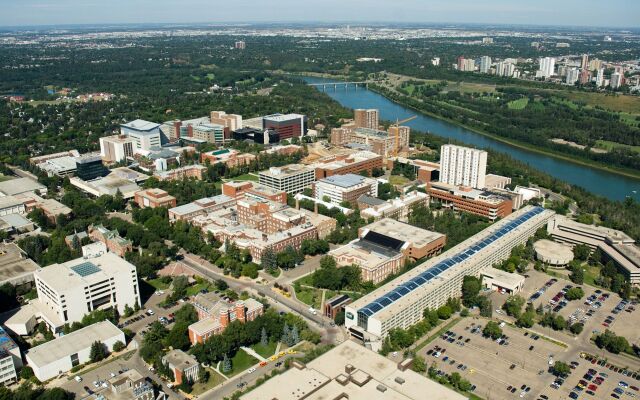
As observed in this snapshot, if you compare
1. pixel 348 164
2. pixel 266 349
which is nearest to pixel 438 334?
pixel 266 349

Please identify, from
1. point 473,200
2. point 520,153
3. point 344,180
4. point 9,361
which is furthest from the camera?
point 520,153

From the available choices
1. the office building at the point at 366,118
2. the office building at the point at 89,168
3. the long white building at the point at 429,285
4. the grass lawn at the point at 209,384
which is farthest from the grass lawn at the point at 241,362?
the office building at the point at 366,118

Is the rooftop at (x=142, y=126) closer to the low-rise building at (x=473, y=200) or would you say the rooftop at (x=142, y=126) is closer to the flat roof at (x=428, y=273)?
the low-rise building at (x=473, y=200)

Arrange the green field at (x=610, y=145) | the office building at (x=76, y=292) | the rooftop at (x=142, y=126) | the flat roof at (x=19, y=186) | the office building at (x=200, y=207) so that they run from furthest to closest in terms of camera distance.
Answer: the green field at (x=610, y=145) → the rooftop at (x=142, y=126) → the flat roof at (x=19, y=186) → the office building at (x=200, y=207) → the office building at (x=76, y=292)

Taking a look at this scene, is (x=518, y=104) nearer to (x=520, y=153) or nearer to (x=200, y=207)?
(x=520, y=153)

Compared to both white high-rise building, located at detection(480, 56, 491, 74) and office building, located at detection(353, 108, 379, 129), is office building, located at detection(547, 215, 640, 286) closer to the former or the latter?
office building, located at detection(353, 108, 379, 129)

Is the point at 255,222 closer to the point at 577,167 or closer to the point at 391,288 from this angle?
the point at 391,288

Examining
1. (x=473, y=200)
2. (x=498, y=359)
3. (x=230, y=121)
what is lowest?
(x=498, y=359)
